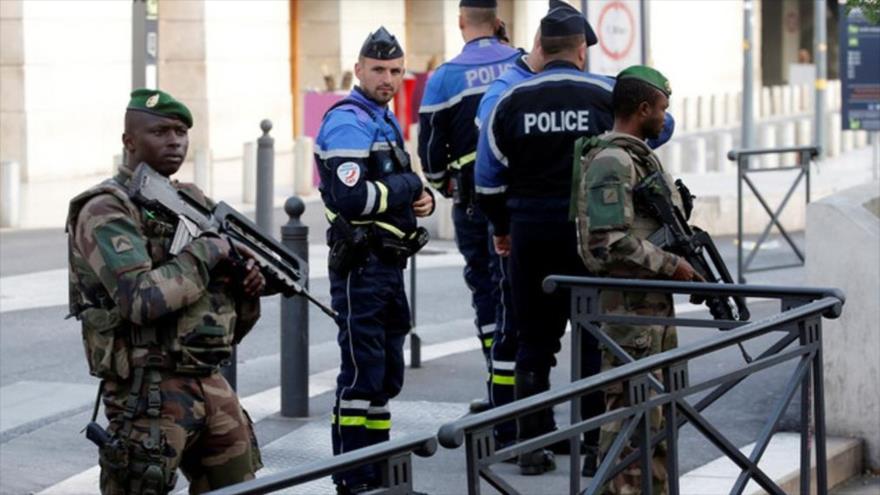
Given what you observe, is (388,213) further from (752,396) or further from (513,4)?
(513,4)

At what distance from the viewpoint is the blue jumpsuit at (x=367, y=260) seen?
7359 millimetres

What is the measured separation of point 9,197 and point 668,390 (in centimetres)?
1476

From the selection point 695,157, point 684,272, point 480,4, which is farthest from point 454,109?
point 695,157

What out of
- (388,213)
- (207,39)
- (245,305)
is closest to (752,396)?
(388,213)

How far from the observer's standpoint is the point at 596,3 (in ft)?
39.9

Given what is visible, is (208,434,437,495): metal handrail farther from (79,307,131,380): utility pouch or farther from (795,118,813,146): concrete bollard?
(795,118,813,146): concrete bollard

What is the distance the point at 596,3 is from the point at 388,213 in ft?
16.6

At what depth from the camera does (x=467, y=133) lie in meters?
8.75

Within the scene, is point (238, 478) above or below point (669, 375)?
below

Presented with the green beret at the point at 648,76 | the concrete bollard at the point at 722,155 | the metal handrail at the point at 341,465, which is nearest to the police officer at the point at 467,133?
the green beret at the point at 648,76

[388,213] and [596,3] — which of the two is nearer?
[388,213]

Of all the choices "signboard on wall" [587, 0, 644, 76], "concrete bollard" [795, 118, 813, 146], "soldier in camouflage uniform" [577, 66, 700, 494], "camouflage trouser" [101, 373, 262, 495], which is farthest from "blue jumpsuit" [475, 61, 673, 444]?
"concrete bollard" [795, 118, 813, 146]

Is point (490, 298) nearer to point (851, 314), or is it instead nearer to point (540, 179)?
point (540, 179)

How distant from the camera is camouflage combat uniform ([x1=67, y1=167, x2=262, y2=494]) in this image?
5.41 m
